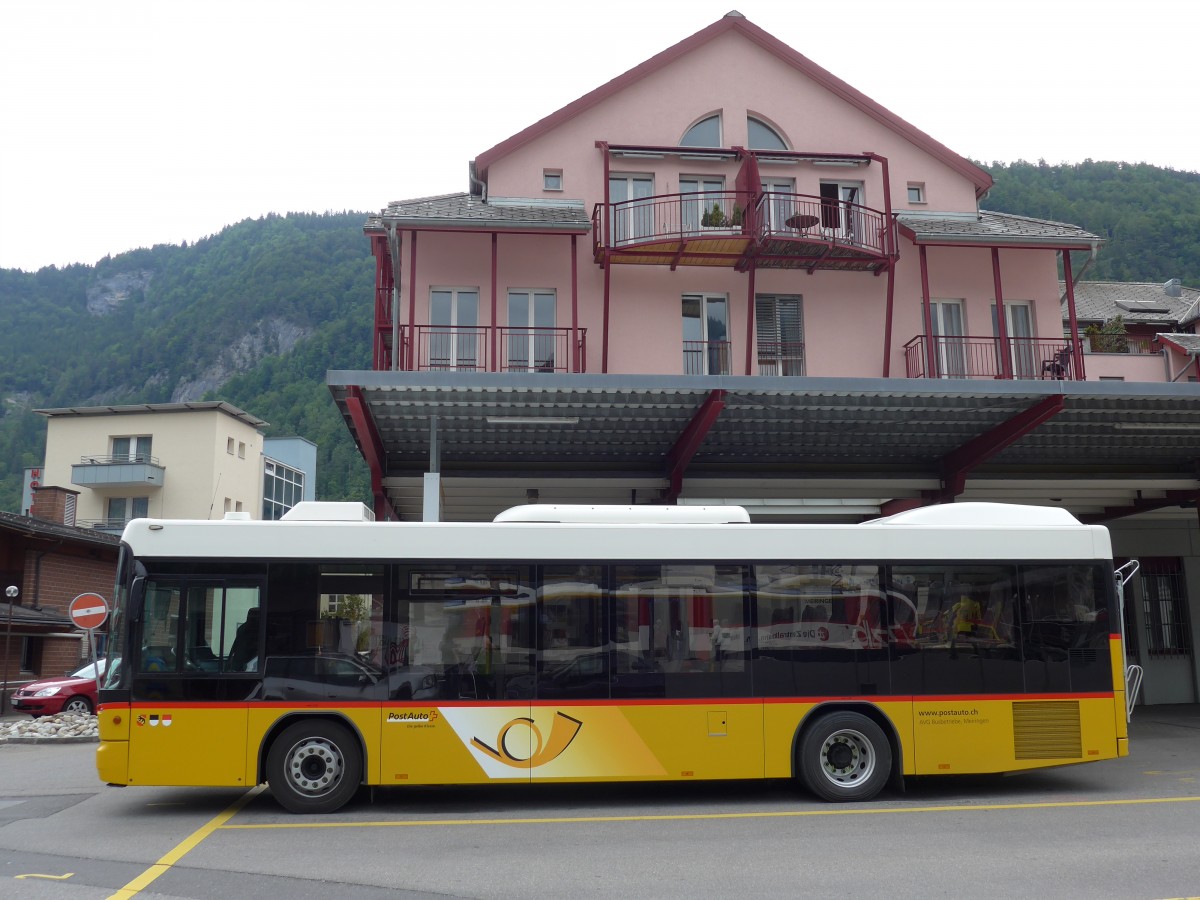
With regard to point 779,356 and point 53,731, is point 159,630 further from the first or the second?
point 779,356

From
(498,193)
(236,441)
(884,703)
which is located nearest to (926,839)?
(884,703)

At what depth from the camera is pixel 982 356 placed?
21.5m

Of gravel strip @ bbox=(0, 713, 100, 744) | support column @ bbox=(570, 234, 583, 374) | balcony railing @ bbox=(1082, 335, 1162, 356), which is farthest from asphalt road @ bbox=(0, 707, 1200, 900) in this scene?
balcony railing @ bbox=(1082, 335, 1162, 356)

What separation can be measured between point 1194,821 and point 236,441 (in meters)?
58.4

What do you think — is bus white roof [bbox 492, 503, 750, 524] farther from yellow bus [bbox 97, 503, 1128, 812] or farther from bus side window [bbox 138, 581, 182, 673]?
bus side window [bbox 138, 581, 182, 673]

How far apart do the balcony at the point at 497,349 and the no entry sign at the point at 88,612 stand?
656 cm

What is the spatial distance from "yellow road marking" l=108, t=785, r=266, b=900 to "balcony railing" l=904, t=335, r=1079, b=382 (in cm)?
1525

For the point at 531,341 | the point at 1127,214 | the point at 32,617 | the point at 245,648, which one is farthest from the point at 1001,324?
the point at 1127,214

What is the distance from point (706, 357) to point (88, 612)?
1189 centimetres

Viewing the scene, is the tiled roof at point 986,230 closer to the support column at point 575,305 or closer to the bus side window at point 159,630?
the support column at point 575,305

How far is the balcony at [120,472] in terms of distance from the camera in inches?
2239

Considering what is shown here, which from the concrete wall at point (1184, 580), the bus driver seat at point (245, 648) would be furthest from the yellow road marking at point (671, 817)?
the concrete wall at point (1184, 580)

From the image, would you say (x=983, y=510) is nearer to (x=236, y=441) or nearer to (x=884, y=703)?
(x=884, y=703)

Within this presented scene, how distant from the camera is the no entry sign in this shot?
655 inches
